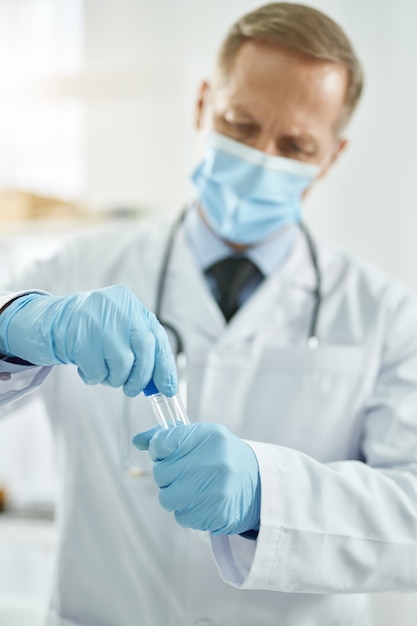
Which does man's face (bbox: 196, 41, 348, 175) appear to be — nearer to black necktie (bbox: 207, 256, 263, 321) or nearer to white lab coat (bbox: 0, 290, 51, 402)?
black necktie (bbox: 207, 256, 263, 321)

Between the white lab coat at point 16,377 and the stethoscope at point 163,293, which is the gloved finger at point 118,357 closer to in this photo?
the white lab coat at point 16,377

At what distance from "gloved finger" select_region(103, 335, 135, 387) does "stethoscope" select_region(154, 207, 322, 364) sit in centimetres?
32

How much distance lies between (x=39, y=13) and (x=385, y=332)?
209 centimetres

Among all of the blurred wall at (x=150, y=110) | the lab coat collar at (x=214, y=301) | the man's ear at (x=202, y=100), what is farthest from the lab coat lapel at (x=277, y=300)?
the blurred wall at (x=150, y=110)

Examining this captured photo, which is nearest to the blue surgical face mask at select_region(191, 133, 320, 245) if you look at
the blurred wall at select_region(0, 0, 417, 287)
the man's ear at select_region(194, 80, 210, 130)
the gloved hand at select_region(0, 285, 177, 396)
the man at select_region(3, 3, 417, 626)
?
the man at select_region(3, 3, 417, 626)

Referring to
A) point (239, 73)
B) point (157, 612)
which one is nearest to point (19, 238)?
point (239, 73)

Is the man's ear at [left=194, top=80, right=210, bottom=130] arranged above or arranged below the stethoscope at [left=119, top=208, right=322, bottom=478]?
above

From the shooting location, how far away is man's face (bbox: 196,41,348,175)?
108cm

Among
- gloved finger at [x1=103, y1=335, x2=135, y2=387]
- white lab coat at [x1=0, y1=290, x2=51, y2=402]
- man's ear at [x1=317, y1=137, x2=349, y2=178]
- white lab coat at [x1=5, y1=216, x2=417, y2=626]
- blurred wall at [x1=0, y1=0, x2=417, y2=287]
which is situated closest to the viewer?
gloved finger at [x1=103, y1=335, x2=135, y2=387]

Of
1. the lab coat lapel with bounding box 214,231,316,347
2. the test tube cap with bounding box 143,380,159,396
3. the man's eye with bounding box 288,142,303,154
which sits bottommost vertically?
the lab coat lapel with bounding box 214,231,316,347

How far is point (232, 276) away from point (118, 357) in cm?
51

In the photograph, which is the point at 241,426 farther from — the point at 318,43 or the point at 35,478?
the point at 35,478

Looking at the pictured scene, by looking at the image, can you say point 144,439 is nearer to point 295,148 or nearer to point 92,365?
point 92,365

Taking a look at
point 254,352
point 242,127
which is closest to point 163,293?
point 254,352
